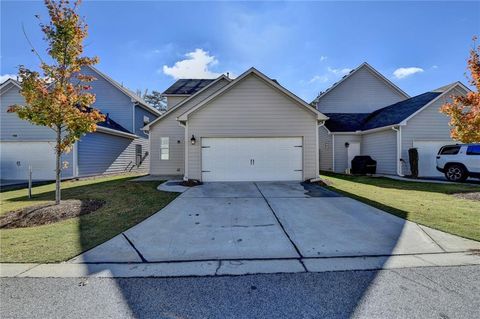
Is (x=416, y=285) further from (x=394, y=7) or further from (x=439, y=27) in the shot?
(x=439, y=27)

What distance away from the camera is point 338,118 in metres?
18.9

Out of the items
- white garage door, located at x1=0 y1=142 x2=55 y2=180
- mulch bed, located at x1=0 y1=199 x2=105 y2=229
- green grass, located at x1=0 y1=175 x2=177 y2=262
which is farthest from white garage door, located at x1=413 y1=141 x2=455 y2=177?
white garage door, located at x1=0 y1=142 x2=55 y2=180

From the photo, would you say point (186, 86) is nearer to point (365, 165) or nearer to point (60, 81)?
point (60, 81)

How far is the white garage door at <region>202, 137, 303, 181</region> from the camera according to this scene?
1089cm

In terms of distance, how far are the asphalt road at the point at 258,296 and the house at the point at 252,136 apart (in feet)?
25.8

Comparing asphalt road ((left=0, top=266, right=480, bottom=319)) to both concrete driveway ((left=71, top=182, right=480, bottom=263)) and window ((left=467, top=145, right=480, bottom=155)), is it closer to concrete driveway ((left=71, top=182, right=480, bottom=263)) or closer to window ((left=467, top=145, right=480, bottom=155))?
concrete driveway ((left=71, top=182, right=480, bottom=263))

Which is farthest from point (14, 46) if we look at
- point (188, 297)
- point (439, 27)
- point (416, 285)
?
point (439, 27)

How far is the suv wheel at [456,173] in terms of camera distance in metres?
11.1

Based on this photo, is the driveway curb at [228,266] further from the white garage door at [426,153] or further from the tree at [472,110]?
the white garage door at [426,153]

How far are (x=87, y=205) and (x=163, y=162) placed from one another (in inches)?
332

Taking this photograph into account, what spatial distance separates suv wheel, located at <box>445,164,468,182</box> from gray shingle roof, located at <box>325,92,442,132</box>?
3480 mm

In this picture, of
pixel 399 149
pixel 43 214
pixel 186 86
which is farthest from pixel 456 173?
pixel 186 86

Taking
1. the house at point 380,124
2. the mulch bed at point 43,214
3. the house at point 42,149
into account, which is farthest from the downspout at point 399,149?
the house at point 42,149

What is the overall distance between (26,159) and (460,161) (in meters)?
22.4
